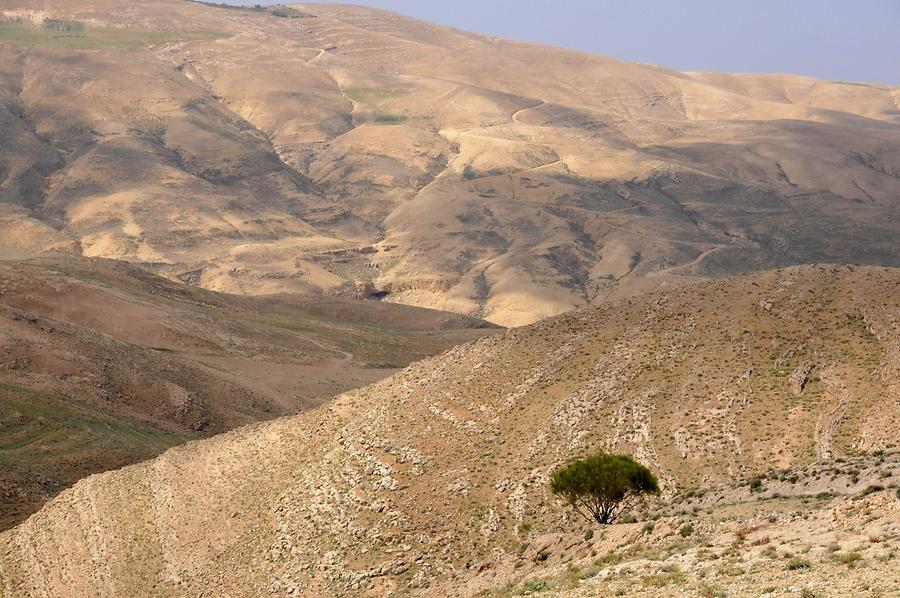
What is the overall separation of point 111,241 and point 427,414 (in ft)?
489

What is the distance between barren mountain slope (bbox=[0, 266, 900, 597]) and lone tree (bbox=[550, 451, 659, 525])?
3.19 feet

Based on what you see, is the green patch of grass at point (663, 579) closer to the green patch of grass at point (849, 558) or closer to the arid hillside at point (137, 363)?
the green patch of grass at point (849, 558)

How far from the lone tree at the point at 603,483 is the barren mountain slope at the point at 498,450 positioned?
0.97 m

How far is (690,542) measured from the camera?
2447cm

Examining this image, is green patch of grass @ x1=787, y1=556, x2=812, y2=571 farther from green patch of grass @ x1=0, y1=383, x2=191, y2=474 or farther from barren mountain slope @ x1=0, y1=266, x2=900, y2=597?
green patch of grass @ x1=0, y1=383, x2=191, y2=474

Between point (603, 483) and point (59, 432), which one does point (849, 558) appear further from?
point (59, 432)

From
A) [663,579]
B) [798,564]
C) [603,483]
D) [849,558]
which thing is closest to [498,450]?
[603,483]

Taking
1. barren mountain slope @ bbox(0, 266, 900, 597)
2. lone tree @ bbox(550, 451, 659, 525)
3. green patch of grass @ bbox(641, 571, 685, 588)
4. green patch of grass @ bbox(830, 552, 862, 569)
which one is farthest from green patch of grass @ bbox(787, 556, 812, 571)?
lone tree @ bbox(550, 451, 659, 525)

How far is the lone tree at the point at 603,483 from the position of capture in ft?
106

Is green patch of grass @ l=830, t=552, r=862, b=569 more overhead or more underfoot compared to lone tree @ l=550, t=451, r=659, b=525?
more overhead

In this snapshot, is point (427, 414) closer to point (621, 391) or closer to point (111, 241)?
point (621, 391)

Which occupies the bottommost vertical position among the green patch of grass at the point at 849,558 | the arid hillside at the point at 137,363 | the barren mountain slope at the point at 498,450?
the arid hillside at the point at 137,363

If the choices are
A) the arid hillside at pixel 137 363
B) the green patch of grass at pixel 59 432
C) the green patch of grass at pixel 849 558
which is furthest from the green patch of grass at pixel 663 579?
the green patch of grass at pixel 59 432

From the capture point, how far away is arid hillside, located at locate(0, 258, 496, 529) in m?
Answer: 62.5
